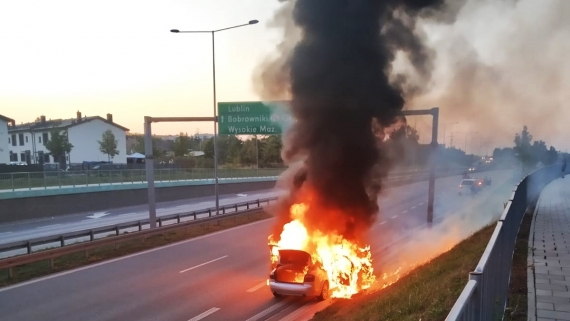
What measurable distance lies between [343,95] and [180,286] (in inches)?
260

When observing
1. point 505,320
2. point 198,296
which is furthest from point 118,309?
point 505,320

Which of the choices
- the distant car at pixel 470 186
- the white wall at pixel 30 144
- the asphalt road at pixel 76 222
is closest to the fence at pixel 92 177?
the asphalt road at pixel 76 222

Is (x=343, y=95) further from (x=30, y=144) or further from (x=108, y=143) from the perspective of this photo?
(x=30, y=144)

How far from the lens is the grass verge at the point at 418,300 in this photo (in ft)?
19.8

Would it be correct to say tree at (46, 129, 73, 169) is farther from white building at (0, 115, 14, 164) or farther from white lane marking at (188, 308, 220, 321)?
white lane marking at (188, 308, 220, 321)

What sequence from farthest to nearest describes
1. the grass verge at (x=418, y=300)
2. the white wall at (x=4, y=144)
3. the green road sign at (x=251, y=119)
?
the white wall at (x=4, y=144)
the green road sign at (x=251, y=119)
the grass verge at (x=418, y=300)

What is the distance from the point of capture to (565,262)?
7918mm

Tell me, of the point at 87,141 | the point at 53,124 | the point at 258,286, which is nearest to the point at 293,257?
the point at 258,286

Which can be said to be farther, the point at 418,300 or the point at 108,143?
the point at 108,143

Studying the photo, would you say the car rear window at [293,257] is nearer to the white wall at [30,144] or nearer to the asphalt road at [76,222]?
the asphalt road at [76,222]

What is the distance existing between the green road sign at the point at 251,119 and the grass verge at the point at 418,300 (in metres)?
9.36

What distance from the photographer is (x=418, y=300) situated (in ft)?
21.6

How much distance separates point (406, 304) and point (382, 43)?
796 cm

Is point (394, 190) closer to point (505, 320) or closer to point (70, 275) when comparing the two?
point (70, 275)
